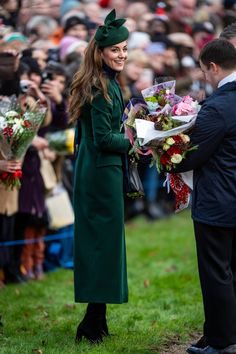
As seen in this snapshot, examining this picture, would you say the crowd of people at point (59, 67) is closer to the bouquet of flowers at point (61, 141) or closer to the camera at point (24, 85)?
the camera at point (24, 85)

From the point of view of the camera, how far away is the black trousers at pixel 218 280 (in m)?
6.57

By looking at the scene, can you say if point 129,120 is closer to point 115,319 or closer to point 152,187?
point 115,319

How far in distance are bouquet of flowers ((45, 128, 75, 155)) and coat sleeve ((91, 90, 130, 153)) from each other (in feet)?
10.2

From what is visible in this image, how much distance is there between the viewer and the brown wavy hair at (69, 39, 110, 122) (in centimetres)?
701

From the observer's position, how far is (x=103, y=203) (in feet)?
23.5

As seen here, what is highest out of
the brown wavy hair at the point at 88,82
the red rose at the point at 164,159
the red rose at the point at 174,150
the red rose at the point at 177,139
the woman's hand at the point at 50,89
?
the brown wavy hair at the point at 88,82

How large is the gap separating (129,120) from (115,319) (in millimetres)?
2216

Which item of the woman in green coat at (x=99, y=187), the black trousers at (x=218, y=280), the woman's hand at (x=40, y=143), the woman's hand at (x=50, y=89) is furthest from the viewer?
the woman's hand at (x=50, y=89)

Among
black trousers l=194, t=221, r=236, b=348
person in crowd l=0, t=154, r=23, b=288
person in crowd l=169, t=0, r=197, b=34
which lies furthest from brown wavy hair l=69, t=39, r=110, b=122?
person in crowd l=169, t=0, r=197, b=34

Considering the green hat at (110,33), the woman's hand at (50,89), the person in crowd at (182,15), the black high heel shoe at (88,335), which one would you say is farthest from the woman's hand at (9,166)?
the person in crowd at (182,15)

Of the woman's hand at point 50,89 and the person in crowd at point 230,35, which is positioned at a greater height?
the person in crowd at point 230,35

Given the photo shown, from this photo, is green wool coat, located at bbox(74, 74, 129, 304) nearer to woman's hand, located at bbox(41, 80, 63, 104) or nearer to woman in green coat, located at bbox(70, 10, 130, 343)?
woman in green coat, located at bbox(70, 10, 130, 343)

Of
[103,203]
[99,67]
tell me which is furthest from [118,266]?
[99,67]

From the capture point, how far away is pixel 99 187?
715 centimetres
